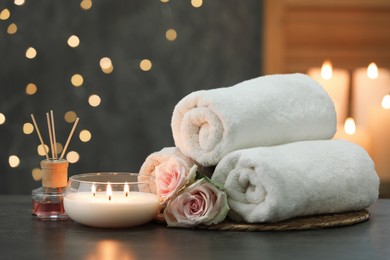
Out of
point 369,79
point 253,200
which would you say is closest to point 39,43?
point 369,79

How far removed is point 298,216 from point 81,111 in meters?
0.98

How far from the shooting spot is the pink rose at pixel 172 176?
83 cm

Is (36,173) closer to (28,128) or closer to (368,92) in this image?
(28,128)

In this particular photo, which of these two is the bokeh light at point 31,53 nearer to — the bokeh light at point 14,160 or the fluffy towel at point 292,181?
the bokeh light at point 14,160

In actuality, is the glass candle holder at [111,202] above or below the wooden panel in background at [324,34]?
below

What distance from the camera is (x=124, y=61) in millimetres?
1733

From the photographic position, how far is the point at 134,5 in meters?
1.73

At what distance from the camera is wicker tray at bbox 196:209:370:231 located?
80 cm

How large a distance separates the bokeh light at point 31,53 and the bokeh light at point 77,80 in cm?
10

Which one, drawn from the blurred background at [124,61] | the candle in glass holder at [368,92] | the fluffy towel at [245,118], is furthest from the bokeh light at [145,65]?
the fluffy towel at [245,118]

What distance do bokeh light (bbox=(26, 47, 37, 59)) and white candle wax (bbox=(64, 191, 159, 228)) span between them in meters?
0.96

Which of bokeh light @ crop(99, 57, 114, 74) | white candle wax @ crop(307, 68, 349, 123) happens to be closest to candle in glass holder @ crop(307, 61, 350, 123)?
white candle wax @ crop(307, 68, 349, 123)

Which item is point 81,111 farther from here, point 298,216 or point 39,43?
point 298,216

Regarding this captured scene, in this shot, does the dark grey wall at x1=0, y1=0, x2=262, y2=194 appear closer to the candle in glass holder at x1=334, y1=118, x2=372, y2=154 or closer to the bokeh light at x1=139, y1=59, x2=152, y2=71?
the bokeh light at x1=139, y1=59, x2=152, y2=71
